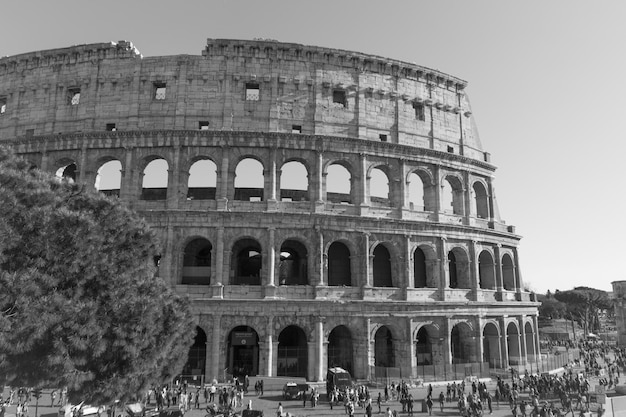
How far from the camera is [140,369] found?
12391 millimetres

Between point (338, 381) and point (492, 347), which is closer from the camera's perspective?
point (338, 381)

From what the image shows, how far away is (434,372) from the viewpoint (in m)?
25.3

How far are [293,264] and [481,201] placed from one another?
14025 millimetres

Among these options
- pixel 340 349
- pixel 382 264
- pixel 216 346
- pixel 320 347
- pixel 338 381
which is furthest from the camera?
pixel 382 264

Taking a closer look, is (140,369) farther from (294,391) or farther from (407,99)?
(407,99)

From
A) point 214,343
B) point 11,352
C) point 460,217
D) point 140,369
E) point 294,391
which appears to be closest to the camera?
point 11,352

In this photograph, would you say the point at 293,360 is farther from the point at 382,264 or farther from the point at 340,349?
the point at 382,264

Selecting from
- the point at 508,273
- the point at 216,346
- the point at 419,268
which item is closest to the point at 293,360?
the point at 216,346

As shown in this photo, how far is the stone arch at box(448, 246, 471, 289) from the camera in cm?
2848

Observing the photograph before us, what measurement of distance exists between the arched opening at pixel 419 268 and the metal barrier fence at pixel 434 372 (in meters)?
5.07

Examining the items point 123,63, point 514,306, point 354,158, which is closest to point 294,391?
point 354,158

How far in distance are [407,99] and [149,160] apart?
53.7 feet

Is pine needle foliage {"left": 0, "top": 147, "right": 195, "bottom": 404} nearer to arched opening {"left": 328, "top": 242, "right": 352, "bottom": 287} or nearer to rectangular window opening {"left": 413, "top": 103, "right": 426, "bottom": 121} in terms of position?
arched opening {"left": 328, "top": 242, "right": 352, "bottom": 287}

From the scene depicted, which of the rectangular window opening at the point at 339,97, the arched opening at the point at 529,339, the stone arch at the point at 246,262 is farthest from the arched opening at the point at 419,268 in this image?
the rectangular window opening at the point at 339,97
